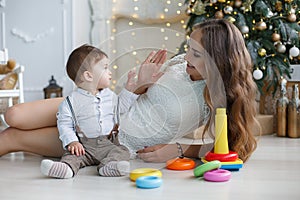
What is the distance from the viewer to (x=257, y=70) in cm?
273

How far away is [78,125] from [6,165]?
1.19 feet

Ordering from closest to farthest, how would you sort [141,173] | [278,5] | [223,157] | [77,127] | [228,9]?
[141,173] → [223,157] → [77,127] → [228,9] → [278,5]

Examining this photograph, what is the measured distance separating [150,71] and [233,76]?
1.05 feet

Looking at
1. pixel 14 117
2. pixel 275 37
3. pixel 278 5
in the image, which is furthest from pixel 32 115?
pixel 278 5

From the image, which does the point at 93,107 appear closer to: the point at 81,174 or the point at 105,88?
the point at 105,88

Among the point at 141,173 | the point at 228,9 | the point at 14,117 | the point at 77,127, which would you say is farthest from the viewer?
the point at 228,9

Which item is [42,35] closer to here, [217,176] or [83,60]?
[83,60]

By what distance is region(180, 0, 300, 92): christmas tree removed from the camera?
279 cm

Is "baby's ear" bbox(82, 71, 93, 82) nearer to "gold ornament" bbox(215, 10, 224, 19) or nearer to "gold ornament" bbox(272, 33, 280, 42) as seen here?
"gold ornament" bbox(215, 10, 224, 19)

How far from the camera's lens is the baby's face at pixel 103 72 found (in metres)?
1.78

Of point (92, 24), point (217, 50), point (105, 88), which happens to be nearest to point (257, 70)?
point (217, 50)

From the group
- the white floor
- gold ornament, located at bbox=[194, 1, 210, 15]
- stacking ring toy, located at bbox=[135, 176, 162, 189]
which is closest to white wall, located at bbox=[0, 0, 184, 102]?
gold ornament, located at bbox=[194, 1, 210, 15]

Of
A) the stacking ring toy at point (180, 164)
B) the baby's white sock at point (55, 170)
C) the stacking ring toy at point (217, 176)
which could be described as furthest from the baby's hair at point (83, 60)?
the stacking ring toy at point (217, 176)

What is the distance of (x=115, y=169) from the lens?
1676 millimetres
